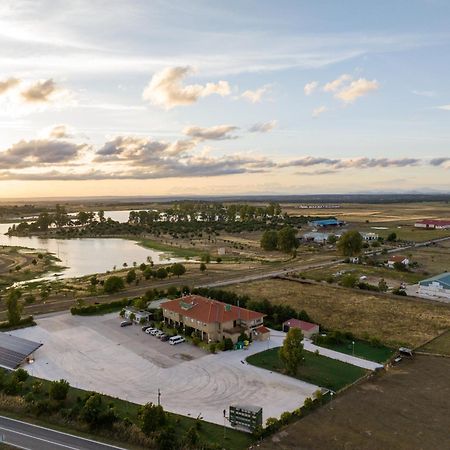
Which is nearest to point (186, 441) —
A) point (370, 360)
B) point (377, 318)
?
point (370, 360)

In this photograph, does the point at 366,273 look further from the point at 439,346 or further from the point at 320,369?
the point at 320,369

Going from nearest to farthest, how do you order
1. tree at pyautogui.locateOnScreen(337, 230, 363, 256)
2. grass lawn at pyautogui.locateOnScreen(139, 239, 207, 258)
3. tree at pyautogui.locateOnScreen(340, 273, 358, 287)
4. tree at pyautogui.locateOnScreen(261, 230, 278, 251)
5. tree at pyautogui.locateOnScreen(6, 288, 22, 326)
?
1. tree at pyautogui.locateOnScreen(6, 288, 22, 326)
2. tree at pyautogui.locateOnScreen(340, 273, 358, 287)
3. tree at pyautogui.locateOnScreen(337, 230, 363, 256)
4. grass lawn at pyautogui.locateOnScreen(139, 239, 207, 258)
5. tree at pyautogui.locateOnScreen(261, 230, 278, 251)

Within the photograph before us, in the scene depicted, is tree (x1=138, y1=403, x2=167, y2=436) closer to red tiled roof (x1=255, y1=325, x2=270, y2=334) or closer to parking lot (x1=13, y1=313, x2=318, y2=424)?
parking lot (x1=13, y1=313, x2=318, y2=424)

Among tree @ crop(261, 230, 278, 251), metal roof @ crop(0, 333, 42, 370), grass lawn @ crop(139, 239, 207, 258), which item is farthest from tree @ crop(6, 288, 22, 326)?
tree @ crop(261, 230, 278, 251)

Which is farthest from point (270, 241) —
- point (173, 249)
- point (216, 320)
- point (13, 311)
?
point (13, 311)

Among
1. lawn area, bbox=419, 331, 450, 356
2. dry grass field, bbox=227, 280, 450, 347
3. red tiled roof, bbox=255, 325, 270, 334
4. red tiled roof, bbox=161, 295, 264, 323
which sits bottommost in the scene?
lawn area, bbox=419, 331, 450, 356

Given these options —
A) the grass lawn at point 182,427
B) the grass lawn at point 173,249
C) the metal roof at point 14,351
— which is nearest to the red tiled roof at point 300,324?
the grass lawn at point 182,427

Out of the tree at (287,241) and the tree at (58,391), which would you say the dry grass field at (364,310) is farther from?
the tree at (287,241)

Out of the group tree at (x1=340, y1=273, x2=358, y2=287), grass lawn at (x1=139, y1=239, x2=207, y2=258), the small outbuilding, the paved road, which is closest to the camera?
the paved road

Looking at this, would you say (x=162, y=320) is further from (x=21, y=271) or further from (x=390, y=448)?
(x=21, y=271)
